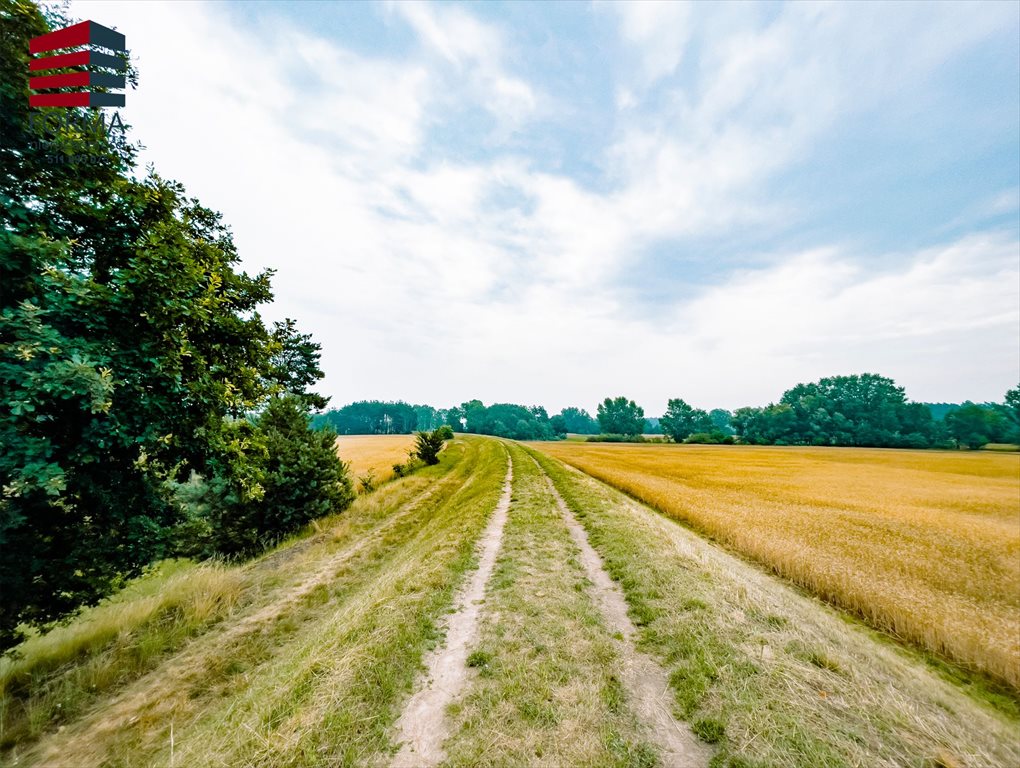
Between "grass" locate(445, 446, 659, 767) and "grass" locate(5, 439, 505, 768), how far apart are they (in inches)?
45.3

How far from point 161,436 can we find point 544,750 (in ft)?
26.4

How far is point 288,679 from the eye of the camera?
206 inches

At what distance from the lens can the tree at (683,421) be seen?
10794 centimetres

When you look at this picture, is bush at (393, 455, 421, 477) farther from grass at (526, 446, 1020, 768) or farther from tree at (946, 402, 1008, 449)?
tree at (946, 402, 1008, 449)

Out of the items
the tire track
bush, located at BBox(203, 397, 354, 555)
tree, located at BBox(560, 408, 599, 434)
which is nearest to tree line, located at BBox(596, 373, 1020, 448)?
tree, located at BBox(560, 408, 599, 434)

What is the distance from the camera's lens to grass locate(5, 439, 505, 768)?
13.8ft

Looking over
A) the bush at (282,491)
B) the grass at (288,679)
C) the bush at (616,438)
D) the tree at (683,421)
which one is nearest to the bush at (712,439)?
the tree at (683,421)

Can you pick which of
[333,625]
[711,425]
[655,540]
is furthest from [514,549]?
[711,425]

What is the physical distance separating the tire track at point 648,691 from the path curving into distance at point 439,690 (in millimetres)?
2628

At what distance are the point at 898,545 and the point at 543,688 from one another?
1549 cm

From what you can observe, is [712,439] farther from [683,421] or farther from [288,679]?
[288,679]

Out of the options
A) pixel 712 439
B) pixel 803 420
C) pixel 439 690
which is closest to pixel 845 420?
pixel 803 420

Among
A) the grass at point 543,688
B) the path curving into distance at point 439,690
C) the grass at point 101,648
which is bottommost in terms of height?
the grass at point 101,648

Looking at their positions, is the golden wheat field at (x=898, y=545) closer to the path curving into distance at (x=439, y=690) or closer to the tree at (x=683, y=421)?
the path curving into distance at (x=439, y=690)
